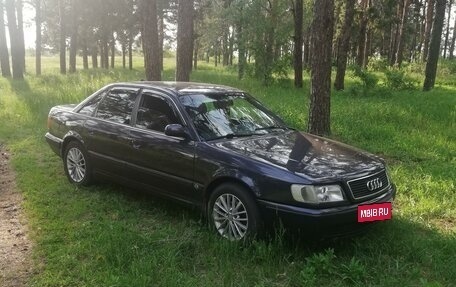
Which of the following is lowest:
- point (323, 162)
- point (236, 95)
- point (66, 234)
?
point (66, 234)

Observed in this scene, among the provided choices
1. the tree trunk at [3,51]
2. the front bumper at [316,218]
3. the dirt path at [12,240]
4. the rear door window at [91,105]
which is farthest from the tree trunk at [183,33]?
the tree trunk at [3,51]

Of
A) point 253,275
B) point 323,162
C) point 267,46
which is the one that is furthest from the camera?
point 267,46

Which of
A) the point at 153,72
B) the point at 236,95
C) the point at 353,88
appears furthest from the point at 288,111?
the point at 236,95

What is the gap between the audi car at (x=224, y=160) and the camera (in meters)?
4.14

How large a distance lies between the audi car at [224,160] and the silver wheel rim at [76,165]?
0.02 metres

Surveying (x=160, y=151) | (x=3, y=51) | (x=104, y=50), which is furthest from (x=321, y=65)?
(x=104, y=50)

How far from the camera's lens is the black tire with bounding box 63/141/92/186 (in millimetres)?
6367

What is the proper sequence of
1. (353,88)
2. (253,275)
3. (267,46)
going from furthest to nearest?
(267,46) → (353,88) → (253,275)

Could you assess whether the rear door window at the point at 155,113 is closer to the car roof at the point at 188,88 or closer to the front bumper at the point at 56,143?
the car roof at the point at 188,88

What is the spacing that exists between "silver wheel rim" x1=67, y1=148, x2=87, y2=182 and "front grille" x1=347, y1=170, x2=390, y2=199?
3895 mm

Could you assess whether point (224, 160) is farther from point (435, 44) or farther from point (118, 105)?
point (435, 44)

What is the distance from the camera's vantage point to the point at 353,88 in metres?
16.2

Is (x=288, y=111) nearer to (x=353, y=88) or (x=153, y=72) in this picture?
(x=153, y=72)

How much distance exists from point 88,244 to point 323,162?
2545 millimetres
